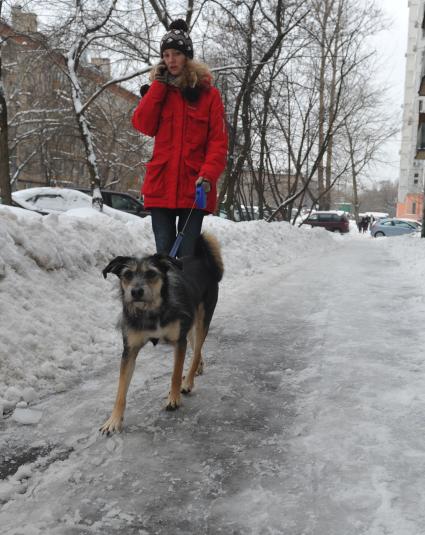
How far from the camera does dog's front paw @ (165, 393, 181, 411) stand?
322 cm

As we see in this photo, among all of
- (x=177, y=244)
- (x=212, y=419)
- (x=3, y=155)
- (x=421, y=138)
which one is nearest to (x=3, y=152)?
(x=3, y=155)

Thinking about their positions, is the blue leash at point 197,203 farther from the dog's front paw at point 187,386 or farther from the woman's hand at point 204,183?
the dog's front paw at point 187,386

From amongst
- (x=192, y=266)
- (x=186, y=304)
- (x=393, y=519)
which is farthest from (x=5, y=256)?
(x=393, y=519)

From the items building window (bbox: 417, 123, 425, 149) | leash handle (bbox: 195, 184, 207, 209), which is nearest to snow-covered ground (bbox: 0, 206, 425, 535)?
leash handle (bbox: 195, 184, 207, 209)

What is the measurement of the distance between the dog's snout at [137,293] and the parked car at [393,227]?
121ft

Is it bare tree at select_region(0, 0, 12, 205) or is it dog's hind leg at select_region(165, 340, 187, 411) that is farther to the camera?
bare tree at select_region(0, 0, 12, 205)

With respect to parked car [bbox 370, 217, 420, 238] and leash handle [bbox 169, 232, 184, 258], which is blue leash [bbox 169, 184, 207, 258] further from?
parked car [bbox 370, 217, 420, 238]

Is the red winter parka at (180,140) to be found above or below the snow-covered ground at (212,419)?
above

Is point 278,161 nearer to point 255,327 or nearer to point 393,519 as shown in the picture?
point 255,327

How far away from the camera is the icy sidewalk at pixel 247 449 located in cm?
210

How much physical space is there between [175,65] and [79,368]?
2.61 metres

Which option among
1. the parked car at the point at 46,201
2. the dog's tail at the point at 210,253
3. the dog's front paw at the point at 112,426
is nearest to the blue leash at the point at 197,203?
the dog's tail at the point at 210,253

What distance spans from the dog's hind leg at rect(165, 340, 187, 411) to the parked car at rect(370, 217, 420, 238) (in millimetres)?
36625

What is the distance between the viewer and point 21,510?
7.04 ft
